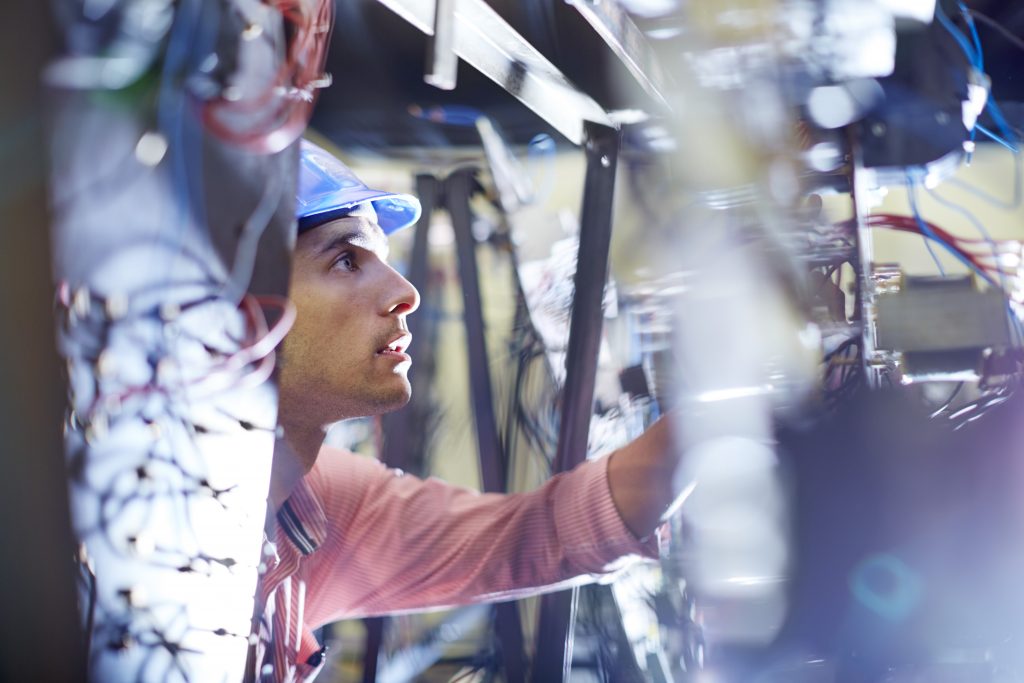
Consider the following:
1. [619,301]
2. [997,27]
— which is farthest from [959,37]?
[619,301]

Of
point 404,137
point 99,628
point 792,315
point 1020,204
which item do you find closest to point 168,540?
point 99,628

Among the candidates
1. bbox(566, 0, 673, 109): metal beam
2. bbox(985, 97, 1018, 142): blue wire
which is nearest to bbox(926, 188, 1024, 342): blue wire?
bbox(985, 97, 1018, 142): blue wire

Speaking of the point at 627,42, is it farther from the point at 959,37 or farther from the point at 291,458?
the point at 291,458

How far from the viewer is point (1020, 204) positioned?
1.02 metres

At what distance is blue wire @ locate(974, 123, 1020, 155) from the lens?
3.37 feet

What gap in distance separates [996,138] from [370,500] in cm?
91

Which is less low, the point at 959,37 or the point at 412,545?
the point at 959,37

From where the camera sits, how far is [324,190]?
1.02 metres

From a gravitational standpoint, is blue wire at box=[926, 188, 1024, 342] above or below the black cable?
below

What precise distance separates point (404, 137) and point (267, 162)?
1.01 ft

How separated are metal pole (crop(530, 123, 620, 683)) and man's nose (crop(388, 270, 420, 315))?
0.73 ft

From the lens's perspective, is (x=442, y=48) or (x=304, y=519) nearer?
(x=442, y=48)

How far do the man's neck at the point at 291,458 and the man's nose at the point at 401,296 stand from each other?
0.18 m

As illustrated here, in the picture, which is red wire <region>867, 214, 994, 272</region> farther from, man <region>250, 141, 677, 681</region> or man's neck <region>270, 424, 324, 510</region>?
man's neck <region>270, 424, 324, 510</region>
